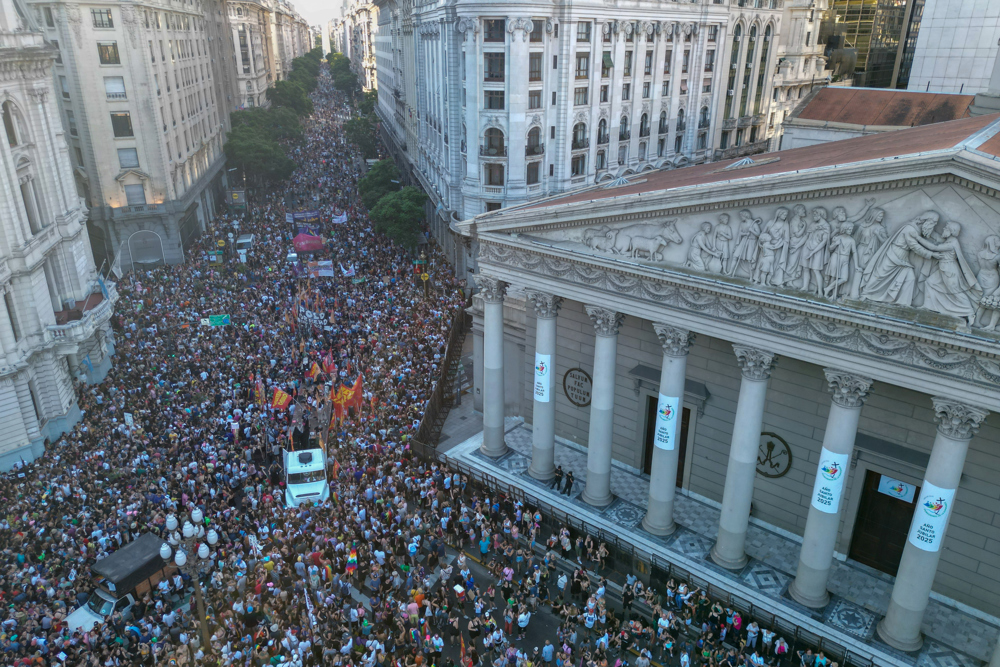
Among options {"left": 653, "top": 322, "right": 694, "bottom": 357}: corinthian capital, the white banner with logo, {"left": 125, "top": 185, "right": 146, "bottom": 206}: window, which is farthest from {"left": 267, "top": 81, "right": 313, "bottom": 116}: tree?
the white banner with logo

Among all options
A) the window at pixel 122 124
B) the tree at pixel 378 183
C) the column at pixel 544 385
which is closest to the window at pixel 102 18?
the window at pixel 122 124

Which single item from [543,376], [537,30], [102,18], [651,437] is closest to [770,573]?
[651,437]

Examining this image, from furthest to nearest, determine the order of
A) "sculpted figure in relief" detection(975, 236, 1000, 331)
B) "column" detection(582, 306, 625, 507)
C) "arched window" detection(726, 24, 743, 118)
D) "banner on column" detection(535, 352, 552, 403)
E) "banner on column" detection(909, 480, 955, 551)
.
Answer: "arched window" detection(726, 24, 743, 118) < "banner on column" detection(535, 352, 552, 403) < "column" detection(582, 306, 625, 507) < "banner on column" detection(909, 480, 955, 551) < "sculpted figure in relief" detection(975, 236, 1000, 331)

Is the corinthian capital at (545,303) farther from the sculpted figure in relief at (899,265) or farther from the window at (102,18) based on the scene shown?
the window at (102,18)

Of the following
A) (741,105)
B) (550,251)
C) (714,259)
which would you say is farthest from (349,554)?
(741,105)

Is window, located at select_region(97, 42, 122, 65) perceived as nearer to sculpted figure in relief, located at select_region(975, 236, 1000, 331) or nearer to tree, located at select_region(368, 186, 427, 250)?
tree, located at select_region(368, 186, 427, 250)

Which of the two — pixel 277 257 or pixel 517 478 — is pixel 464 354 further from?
pixel 277 257
